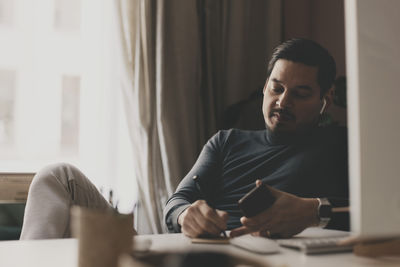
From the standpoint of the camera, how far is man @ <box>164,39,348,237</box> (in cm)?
149

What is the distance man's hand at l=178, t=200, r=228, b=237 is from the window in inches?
58.8

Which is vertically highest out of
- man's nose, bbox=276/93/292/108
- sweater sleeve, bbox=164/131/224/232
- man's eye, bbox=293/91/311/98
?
man's eye, bbox=293/91/311/98

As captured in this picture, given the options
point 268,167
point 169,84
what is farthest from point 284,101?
point 169,84

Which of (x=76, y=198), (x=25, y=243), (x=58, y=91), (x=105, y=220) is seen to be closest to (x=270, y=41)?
(x=58, y=91)

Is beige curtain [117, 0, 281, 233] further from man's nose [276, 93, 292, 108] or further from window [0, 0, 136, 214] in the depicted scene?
man's nose [276, 93, 292, 108]

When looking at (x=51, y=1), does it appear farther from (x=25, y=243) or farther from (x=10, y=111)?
(x=25, y=243)

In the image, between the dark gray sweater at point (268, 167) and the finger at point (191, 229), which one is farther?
the dark gray sweater at point (268, 167)

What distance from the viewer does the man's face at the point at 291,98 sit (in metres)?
1.55

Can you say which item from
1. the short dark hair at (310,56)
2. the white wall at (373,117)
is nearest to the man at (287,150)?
the short dark hair at (310,56)

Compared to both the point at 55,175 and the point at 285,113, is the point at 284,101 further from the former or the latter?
the point at 55,175

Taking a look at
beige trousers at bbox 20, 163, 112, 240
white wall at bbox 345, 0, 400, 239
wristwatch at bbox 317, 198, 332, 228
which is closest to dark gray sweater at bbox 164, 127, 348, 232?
beige trousers at bbox 20, 163, 112, 240

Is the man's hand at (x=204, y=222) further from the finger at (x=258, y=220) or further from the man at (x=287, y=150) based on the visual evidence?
the man at (x=287, y=150)

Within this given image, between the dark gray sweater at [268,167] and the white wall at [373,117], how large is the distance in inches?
35.1

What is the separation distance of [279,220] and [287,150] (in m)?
0.67
